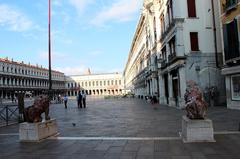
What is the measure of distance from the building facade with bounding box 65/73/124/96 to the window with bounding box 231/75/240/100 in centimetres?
13201

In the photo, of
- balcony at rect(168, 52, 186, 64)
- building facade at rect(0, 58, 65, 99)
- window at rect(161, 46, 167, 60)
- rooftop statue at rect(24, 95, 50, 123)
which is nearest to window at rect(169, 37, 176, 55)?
balcony at rect(168, 52, 186, 64)

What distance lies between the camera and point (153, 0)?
3525cm

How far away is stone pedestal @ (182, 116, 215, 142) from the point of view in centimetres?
891

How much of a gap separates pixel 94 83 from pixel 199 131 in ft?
498

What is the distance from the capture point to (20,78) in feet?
375

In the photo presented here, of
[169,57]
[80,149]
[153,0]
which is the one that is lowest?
[80,149]

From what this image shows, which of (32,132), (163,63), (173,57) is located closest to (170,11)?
(173,57)

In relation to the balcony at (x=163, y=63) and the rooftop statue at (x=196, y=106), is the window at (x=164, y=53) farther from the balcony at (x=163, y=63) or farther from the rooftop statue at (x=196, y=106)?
the rooftop statue at (x=196, y=106)

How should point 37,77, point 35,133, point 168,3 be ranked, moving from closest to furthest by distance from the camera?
point 35,133 → point 168,3 → point 37,77

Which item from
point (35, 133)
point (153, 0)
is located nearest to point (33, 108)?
point (35, 133)

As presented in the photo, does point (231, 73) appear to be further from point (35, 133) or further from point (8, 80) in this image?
point (8, 80)

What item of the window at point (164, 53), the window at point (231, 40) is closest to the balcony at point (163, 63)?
the window at point (164, 53)

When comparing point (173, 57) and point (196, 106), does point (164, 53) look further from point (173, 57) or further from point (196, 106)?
point (196, 106)

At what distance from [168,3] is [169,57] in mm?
4664
